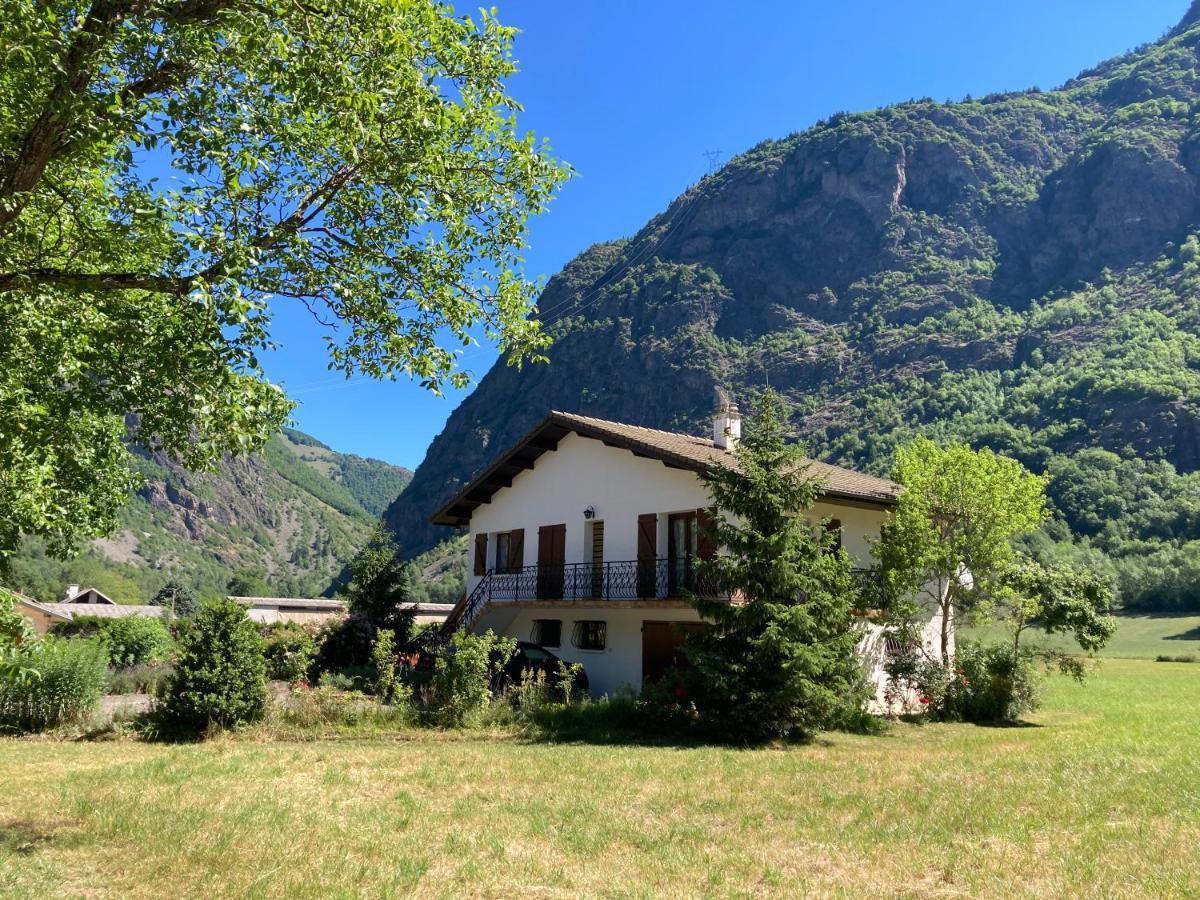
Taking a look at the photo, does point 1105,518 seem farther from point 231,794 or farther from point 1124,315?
point 231,794

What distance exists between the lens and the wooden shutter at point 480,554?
27328 millimetres

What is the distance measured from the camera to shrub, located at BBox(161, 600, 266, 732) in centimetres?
1300

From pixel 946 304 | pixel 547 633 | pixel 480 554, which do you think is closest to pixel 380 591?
pixel 480 554

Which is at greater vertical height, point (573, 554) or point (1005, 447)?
point (1005, 447)

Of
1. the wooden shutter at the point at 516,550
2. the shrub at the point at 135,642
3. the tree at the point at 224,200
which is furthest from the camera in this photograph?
the shrub at the point at 135,642

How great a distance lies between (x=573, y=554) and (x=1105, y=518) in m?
70.7

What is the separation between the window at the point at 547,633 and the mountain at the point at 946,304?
2294 inches

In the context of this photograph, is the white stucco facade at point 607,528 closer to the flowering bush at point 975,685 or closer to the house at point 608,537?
the house at point 608,537

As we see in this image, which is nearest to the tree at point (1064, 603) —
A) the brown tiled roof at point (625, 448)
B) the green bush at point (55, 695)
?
the brown tiled roof at point (625, 448)

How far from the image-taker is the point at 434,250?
25.9 feet

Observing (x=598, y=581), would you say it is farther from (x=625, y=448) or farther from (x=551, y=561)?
(x=625, y=448)

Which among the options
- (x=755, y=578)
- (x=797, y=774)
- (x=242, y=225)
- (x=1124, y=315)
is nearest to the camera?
(x=242, y=225)

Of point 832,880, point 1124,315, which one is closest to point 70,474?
point 832,880

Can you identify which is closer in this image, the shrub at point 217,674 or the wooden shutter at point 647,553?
the shrub at point 217,674
